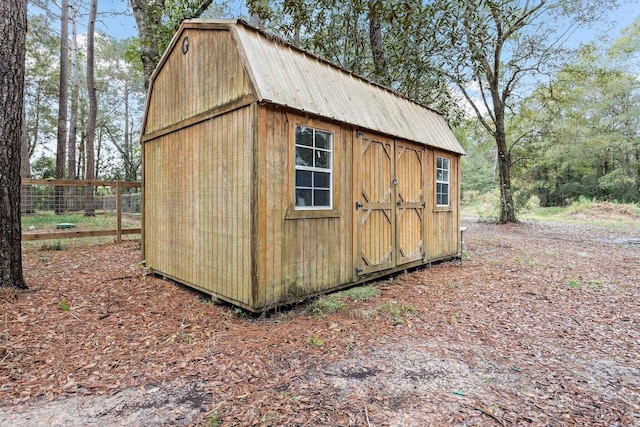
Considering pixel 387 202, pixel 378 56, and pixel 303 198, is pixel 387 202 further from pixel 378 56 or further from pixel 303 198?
pixel 378 56

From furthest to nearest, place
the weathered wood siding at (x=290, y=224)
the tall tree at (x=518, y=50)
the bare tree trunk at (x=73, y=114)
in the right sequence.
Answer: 1. the bare tree trunk at (x=73, y=114)
2. the tall tree at (x=518, y=50)
3. the weathered wood siding at (x=290, y=224)

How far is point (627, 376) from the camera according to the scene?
2.75 m

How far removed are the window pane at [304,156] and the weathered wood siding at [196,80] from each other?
93 centimetres

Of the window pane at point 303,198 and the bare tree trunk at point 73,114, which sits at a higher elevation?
the bare tree trunk at point 73,114

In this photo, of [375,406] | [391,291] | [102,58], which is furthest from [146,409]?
[102,58]

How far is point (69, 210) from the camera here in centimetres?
855

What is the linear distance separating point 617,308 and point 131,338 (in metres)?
6.16

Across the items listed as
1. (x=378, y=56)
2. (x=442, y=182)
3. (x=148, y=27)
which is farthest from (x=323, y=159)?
(x=378, y=56)

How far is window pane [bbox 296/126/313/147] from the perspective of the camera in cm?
422

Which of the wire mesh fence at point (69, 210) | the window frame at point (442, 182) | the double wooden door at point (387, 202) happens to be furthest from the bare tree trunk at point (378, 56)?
the wire mesh fence at point (69, 210)

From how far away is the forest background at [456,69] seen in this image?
25.1 ft

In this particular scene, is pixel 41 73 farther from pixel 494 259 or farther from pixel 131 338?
pixel 494 259

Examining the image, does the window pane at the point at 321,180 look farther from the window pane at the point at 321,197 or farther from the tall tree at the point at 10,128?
the tall tree at the point at 10,128

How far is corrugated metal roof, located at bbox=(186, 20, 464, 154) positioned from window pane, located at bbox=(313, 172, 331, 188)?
0.79 meters
